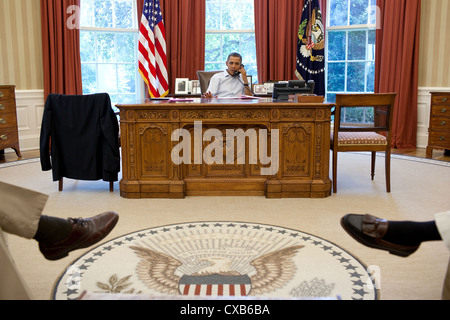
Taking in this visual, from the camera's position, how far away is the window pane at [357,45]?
7.48 metres

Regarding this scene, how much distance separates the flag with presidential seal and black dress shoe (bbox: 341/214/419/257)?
209 inches

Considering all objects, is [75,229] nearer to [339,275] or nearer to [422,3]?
[339,275]

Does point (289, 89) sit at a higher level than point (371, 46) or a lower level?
lower

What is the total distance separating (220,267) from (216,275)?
0.41ft

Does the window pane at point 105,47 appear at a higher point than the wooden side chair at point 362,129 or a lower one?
higher

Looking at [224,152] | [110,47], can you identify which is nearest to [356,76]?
[110,47]

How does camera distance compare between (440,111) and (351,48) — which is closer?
(440,111)

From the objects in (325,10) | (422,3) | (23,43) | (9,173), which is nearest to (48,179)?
(9,173)

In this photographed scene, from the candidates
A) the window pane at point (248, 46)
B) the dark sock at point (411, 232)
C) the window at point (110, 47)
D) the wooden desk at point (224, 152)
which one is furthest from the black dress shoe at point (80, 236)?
the window pane at point (248, 46)

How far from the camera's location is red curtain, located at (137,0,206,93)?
287 inches

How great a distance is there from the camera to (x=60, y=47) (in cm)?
684

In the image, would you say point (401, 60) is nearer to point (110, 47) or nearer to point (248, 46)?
point (248, 46)

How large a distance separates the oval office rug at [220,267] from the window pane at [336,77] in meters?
4.93

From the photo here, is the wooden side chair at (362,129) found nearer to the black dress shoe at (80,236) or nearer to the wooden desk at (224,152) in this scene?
the wooden desk at (224,152)
